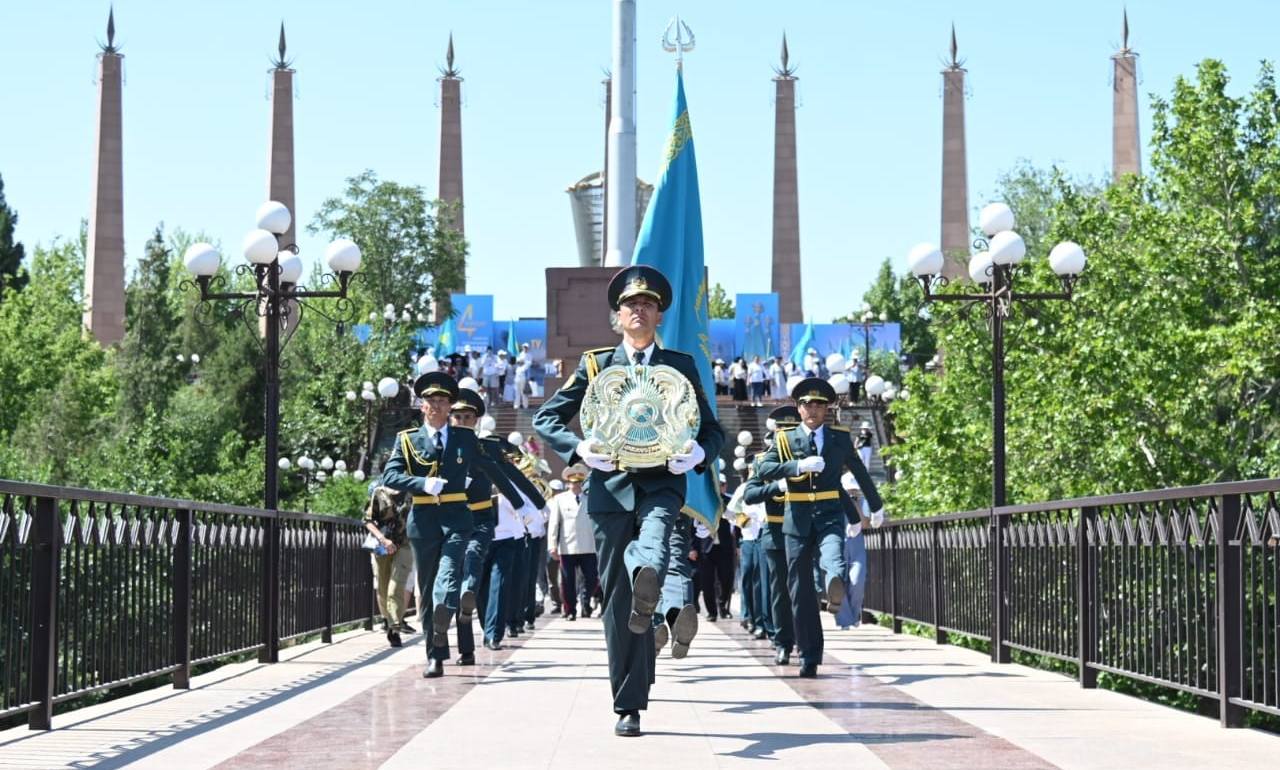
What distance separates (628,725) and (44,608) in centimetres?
293

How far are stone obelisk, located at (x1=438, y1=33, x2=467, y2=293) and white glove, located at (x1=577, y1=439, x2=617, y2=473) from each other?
8281 cm

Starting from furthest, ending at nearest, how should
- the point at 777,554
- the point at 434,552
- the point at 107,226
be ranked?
the point at 107,226 → the point at 777,554 → the point at 434,552

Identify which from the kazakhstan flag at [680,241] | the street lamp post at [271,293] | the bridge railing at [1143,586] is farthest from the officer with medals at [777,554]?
the kazakhstan flag at [680,241]

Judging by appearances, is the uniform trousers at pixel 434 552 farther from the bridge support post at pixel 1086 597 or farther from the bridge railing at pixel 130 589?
the bridge support post at pixel 1086 597

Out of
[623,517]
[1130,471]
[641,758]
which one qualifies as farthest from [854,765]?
[1130,471]

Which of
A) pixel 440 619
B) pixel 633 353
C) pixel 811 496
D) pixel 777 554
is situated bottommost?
pixel 440 619

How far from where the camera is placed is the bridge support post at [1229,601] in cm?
905

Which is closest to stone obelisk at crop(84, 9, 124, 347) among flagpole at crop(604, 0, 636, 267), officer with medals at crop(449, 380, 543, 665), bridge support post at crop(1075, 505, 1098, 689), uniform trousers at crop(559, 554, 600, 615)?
flagpole at crop(604, 0, 636, 267)

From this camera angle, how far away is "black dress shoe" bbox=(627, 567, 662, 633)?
8586 millimetres

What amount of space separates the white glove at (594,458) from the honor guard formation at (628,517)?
0.01 meters

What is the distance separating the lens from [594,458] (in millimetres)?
9094

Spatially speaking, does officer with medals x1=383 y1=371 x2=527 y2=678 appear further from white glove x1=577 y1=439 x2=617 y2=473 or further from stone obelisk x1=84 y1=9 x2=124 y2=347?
stone obelisk x1=84 y1=9 x2=124 y2=347

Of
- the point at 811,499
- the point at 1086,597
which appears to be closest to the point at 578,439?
the point at 1086,597

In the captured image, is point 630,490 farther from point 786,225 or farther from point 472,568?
point 786,225
